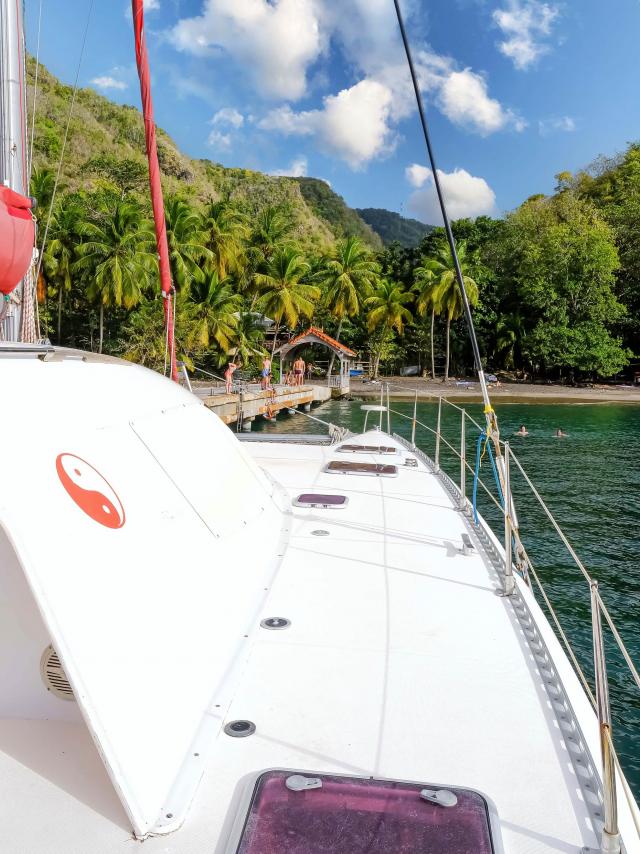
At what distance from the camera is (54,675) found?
2342mm

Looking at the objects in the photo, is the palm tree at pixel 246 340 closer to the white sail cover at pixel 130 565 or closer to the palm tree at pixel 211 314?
the palm tree at pixel 211 314

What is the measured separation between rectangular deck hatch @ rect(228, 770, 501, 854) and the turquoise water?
711mm

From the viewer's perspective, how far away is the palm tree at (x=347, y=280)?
4306cm

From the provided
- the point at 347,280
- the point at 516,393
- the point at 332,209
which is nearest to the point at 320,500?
the point at 516,393

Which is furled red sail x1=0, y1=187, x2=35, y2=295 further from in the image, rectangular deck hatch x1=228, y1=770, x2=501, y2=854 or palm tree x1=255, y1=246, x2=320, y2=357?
palm tree x1=255, y1=246, x2=320, y2=357

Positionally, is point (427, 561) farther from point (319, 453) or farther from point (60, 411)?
point (319, 453)

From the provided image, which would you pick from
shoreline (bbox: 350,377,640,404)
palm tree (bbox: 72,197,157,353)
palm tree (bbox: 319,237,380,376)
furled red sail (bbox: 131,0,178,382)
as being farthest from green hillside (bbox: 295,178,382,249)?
furled red sail (bbox: 131,0,178,382)

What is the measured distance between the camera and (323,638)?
3.10m

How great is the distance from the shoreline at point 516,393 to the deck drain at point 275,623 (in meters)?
33.1

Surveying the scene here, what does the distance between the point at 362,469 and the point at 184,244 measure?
28.8 m

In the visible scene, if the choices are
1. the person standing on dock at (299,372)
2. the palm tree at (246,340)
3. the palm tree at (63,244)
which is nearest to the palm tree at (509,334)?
the person standing on dock at (299,372)

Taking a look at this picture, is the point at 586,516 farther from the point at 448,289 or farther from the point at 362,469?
the point at 448,289

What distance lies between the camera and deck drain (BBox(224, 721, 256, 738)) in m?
2.35

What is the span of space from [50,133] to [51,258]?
32.0m
